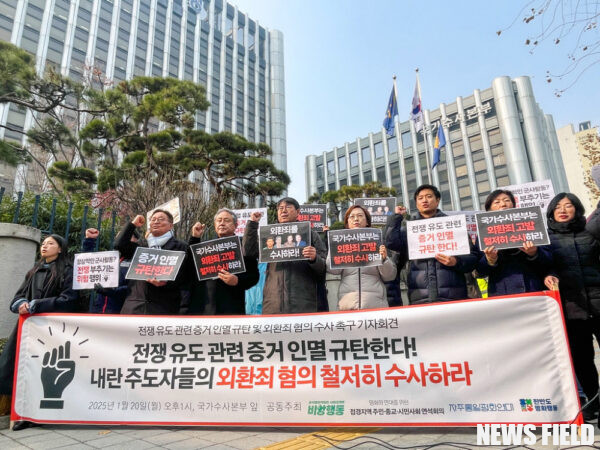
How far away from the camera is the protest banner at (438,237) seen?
340cm

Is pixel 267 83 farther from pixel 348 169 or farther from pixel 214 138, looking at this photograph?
pixel 214 138

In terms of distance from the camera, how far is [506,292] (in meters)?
3.27

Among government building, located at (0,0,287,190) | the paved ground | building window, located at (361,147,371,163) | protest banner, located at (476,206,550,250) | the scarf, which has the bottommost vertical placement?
the paved ground

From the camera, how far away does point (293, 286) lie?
11.9ft

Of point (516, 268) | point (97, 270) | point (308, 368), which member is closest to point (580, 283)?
point (516, 268)

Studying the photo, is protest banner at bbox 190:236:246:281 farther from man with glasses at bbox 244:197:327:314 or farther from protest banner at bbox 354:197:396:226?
protest banner at bbox 354:197:396:226

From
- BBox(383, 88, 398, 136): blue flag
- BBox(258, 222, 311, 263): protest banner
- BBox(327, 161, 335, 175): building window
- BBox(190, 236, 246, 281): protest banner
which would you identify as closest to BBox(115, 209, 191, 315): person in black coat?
BBox(190, 236, 246, 281): protest banner

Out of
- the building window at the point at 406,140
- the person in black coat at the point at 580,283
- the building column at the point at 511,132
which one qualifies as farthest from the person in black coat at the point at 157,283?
the building window at the point at 406,140

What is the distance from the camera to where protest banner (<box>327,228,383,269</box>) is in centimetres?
348

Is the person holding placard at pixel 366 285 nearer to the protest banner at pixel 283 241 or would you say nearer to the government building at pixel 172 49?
the protest banner at pixel 283 241

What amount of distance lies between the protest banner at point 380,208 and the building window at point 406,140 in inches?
2398

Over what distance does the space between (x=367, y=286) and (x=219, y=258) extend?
4.70 feet

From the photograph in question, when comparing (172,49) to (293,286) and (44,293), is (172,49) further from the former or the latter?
(293,286)

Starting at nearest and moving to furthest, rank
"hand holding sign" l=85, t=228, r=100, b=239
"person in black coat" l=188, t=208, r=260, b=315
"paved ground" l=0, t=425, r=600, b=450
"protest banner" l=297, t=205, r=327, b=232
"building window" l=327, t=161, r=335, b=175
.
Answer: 1. "paved ground" l=0, t=425, r=600, b=450
2. "person in black coat" l=188, t=208, r=260, b=315
3. "hand holding sign" l=85, t=228, r=100, b=239
4. "protest banner" l=297, t=205, r=327, b=232
5. "building window" l=327, t=161, r=335, b=175
